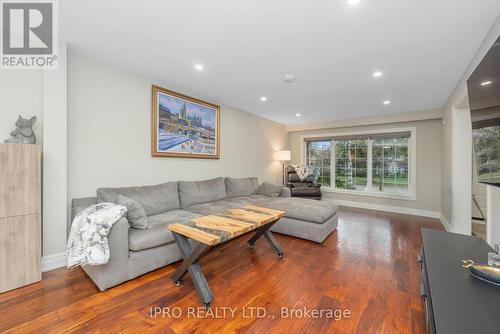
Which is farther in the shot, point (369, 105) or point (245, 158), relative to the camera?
point (245, 158)

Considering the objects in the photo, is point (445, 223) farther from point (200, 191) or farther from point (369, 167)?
point (200, 191)

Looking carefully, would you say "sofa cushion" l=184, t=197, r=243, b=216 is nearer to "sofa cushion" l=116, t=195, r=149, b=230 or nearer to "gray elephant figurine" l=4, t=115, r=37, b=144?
"sofa cushion" l=116, t=195, r=149, b=230

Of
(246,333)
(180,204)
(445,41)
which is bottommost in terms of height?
(246,333)

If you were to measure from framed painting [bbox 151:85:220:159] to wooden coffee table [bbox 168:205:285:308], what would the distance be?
171 cm

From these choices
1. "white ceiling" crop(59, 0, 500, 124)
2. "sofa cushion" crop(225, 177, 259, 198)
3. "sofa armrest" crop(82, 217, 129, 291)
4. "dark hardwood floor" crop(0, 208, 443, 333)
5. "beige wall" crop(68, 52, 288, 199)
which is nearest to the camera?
"dark hardwood floor" crop(0, 208, 443, 333)

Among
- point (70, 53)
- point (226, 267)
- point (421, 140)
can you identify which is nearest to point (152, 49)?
point (70, 53)

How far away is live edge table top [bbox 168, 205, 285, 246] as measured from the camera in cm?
167

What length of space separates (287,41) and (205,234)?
6.63 feet

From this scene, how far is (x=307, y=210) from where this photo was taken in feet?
10.2

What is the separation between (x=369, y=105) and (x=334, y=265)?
132 inches

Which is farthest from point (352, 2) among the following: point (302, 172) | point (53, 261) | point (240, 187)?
point (302, 172)

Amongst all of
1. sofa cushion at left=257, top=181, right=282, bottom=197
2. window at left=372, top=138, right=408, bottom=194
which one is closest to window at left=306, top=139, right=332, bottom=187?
window at left=372, top=138, right=408, bottom=194

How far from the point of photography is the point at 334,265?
2.33 meters

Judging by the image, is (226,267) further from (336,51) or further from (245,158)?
(245,158)
